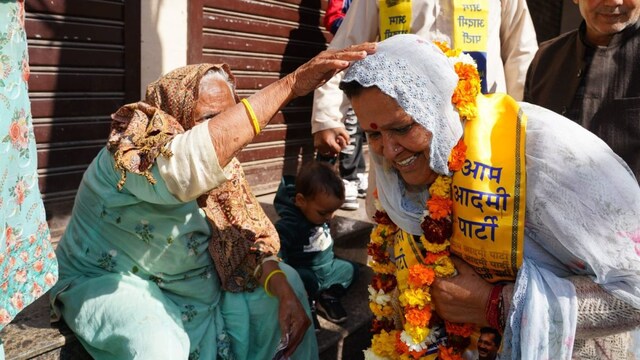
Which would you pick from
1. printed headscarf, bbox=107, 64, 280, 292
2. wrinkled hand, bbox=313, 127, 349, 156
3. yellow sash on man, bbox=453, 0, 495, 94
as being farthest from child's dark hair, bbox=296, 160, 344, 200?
yellow sash on man, bbox=453, 0, 495, 94

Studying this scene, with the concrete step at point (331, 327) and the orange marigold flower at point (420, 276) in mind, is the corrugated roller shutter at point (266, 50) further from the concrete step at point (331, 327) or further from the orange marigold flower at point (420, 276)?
the orange marigold flower at point (420, 276)

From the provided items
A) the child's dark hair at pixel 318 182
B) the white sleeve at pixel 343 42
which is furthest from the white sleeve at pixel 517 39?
the child's dark hair at pixel 318 182

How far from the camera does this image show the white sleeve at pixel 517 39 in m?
3.56

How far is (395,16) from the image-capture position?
11.2 ft

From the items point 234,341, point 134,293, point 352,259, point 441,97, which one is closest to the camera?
point 441,97

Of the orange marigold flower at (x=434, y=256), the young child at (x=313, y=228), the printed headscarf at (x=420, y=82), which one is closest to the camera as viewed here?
the printed headscarf at (x=420, y=82)

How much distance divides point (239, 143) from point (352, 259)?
264 cm

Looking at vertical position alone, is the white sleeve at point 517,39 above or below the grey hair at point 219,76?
A: above

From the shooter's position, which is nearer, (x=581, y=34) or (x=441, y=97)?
(x=441, y=97)

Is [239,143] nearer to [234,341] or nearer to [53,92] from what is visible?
[234,341]

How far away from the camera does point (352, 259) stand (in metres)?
4.65

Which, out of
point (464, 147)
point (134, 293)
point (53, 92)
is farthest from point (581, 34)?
point (53, 92)

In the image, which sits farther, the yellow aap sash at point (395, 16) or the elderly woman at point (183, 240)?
the yellow aap sash at point (395, 16)

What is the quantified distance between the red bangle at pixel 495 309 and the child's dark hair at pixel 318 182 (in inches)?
64.7
